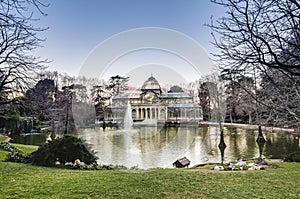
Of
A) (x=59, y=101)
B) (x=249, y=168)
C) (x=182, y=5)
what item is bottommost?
(x=249, y=168)

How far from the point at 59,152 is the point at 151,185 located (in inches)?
153

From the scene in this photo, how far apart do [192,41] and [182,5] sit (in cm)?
145

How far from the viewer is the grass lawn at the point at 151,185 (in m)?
4.12

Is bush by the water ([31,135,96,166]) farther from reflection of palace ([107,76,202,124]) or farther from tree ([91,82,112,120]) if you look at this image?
reflection of palace ([107,76,202,124])

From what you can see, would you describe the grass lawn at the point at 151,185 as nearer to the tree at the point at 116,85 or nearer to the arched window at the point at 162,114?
the tree at the point at 116,85

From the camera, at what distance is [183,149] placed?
464 inches

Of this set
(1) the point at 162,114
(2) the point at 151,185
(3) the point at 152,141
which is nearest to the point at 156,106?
(1) the point at 162,114

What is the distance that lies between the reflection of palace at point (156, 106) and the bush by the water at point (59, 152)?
53.4 feet

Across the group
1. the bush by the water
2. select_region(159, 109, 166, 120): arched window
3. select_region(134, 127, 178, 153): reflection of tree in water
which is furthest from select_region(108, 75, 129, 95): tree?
the bush by the water

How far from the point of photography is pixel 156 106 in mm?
30328

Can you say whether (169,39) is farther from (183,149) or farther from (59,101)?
(59,101)

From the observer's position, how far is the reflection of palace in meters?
24.6

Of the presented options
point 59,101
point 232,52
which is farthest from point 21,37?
point 59,101

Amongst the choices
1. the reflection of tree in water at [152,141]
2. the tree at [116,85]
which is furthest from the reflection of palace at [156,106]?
the reflection of tree in water at [152,141]
